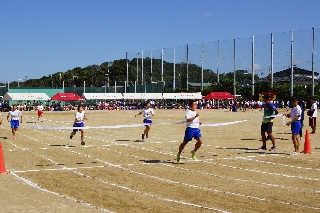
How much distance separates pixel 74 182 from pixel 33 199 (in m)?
2.08

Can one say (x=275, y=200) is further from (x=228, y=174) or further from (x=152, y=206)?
(x=228, y=174)

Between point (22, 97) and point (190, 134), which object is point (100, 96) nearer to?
point (22, 97)

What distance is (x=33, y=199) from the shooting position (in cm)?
926

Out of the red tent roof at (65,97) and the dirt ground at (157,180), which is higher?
the red tent roof at (65,97)

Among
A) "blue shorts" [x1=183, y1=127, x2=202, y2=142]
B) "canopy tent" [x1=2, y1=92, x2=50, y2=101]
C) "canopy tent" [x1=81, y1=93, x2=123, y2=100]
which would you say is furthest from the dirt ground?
"canopy tent" [x1=81, y1=93, x2=123, y2=100]

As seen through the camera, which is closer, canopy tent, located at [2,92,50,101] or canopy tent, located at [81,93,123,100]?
canopy tent, located at [2,92,50,101]

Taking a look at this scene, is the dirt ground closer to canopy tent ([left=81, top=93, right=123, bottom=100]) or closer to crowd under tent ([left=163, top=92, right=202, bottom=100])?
canopy tent ([left=81, top=93, right=123, bottom=100])

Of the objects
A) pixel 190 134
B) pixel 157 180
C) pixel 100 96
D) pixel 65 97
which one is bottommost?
pixel 157 180

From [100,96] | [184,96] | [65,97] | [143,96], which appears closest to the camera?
[65,97]

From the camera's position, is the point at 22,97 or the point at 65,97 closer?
the point at 22,97

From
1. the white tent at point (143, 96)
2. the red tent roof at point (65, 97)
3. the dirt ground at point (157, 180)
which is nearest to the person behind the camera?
the dirt ground at point (157, 180)

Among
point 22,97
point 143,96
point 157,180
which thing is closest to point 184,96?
point 143,96

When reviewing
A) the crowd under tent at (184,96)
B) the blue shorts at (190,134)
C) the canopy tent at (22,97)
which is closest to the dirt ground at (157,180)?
the blue shorts at (190,134)

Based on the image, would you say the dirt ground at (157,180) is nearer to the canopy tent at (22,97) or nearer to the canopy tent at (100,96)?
the canopy tent at (22,97)
